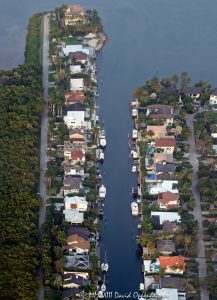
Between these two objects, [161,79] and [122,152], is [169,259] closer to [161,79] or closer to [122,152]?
[122,152]

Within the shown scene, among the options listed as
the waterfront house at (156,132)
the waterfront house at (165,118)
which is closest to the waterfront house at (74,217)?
the waterfront house at (156,132)

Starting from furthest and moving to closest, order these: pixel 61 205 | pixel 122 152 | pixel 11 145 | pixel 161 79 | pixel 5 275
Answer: pixel 161 79 → pixel 122 152 → pixel 11 145 → pixel 61 205 → pixel 5 275

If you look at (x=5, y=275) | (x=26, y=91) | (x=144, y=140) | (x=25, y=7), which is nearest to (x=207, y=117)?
(x=144, y=140)

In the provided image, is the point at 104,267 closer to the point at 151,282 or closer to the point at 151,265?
the point at 151,265

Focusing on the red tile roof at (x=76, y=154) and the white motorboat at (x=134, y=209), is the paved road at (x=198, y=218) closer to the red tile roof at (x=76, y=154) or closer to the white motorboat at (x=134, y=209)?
the white motorboat at (x=134, y=209)

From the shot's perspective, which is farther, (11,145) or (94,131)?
(94,131)

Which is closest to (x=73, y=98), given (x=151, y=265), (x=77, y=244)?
(x=77, y=244)

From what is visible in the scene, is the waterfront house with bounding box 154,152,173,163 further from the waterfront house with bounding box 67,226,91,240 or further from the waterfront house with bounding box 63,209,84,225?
the waterfront house with bounding box 67,226,91,240
